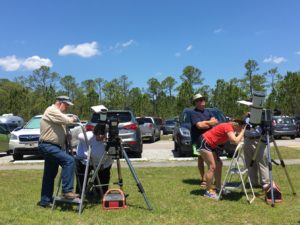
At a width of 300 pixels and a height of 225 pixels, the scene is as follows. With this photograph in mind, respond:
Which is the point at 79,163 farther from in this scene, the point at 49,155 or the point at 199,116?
the point at 199,116

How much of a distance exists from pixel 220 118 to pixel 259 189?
22.2 ft

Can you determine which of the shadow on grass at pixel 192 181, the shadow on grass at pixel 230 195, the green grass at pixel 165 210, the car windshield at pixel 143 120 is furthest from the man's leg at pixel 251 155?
the car windshield at pixel 143 120

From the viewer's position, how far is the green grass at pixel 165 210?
21.1ft

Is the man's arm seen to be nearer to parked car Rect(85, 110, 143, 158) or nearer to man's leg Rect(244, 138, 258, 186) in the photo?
man's leg Rect(244, 138, 258, 186)

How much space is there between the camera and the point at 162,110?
5984cm

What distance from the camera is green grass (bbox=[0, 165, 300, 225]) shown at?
21.1ft

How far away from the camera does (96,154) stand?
25.3ft

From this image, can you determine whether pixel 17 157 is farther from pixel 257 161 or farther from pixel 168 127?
pixel 168 127

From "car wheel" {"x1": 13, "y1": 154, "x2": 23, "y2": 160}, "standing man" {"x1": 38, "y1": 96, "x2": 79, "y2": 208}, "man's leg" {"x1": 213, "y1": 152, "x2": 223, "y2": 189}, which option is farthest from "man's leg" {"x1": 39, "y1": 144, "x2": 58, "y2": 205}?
"car wheel" {"x1": 13, "y1": 154, "x2": 23, "y2": 160}

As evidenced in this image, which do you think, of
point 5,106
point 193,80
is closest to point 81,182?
point 5,106

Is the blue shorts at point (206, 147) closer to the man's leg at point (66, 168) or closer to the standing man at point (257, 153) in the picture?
the standing man at point (257, 153)

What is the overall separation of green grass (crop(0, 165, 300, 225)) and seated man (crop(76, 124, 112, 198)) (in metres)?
0.61

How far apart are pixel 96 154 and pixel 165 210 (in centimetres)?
164

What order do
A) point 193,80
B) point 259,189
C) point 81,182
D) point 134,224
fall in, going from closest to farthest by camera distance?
point 134,224
point 81,182
point 259,189
point 193,80
